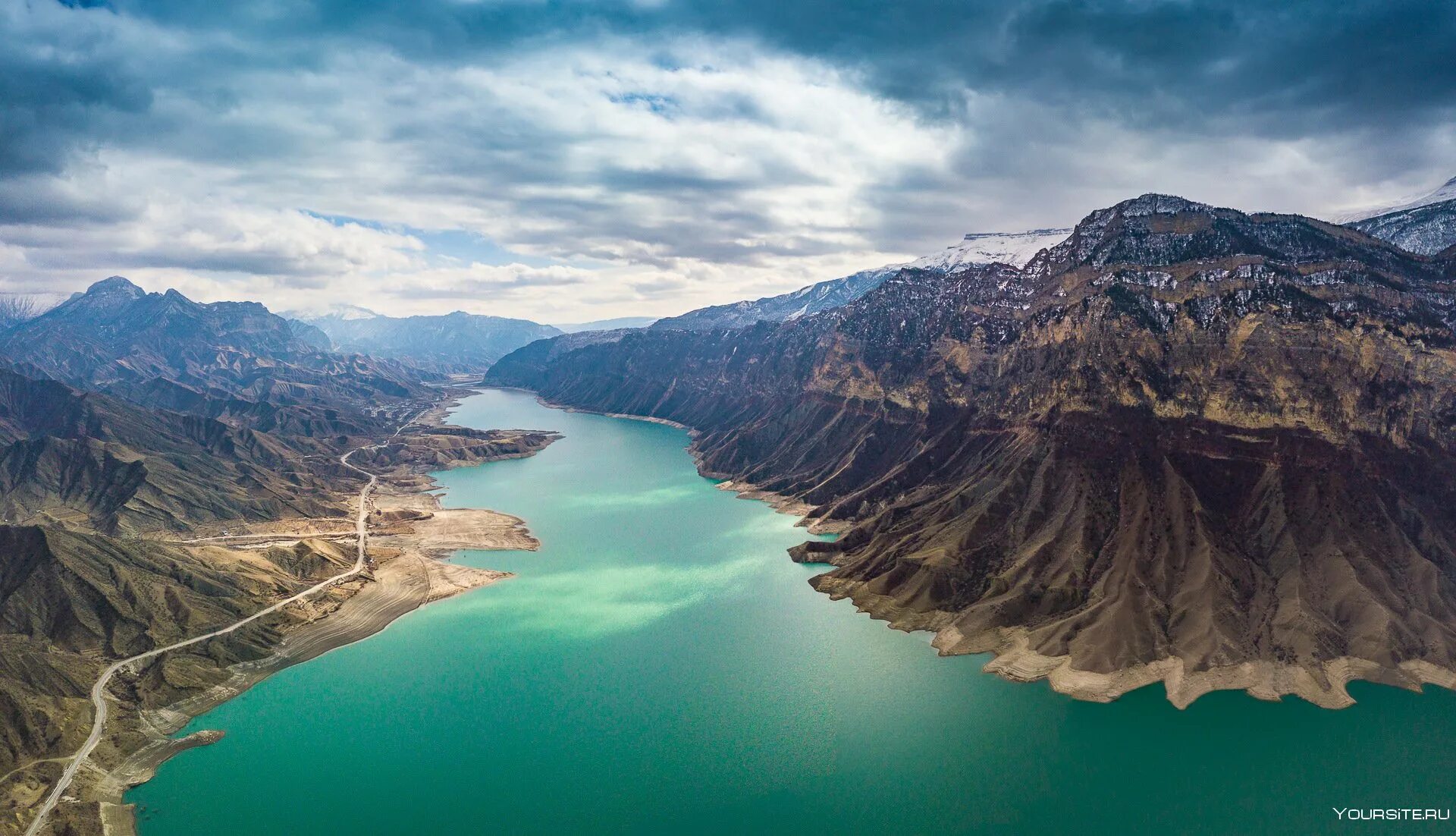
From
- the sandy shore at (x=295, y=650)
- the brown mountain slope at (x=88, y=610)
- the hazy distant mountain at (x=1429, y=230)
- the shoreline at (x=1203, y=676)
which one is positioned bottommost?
the shoreline at (x=1203, y=676)

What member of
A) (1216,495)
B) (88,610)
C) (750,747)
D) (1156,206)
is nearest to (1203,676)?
(1216,495)

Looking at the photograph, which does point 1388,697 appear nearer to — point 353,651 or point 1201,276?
point 1201,276

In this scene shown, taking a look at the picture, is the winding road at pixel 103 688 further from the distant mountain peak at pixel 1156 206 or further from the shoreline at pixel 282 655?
the distant mountain peak at pixel 1156 206

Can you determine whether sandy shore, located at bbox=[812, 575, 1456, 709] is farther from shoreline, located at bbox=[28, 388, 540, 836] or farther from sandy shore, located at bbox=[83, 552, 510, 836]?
shoreline, located at bbox=[28, 388, 540, 836]

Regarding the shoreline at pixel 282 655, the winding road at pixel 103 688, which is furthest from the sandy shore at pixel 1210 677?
the winding road at pixel 103 688

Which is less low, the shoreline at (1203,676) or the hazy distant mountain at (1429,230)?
the hazy distant mountain at (1429,230)

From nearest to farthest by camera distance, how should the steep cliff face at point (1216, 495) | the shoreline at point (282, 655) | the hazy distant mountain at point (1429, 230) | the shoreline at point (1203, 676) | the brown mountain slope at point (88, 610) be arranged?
the shoreline at point (282, 655)
the brown mountain slope at point (88, 610)
the shoreline at point (1203, 676)
the steep cliff face at point (1216, 495)
the hazy distant mountain at point (1429, 230)

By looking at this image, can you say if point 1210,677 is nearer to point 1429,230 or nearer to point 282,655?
point 282,655
